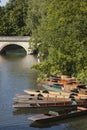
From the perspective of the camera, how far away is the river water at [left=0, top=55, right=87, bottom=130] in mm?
29812

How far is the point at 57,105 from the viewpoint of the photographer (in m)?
34.2

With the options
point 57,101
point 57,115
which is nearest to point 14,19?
point 57,101

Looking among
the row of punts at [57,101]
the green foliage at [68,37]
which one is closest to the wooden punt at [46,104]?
the row of punts at [57,101]

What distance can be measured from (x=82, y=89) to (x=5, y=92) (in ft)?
23.7

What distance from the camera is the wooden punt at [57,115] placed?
29.8m

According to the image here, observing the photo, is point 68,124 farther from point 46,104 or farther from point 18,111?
point 18,111

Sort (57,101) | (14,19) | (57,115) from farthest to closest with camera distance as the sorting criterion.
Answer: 1. (14,19)
2. (57,101)
3. (57,115)

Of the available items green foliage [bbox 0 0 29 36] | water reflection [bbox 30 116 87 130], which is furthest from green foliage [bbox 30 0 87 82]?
green foliage [bbox 0 0 29 36]

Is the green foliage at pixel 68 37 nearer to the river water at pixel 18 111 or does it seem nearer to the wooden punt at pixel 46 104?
the river water at pixel 18 111

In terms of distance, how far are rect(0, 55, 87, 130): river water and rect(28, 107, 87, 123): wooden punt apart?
29cm

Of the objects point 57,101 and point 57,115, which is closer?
point 57,115

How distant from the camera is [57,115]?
1205 inches

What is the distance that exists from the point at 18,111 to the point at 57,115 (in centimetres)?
394

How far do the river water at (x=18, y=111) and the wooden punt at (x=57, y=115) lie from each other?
0.29 metres
